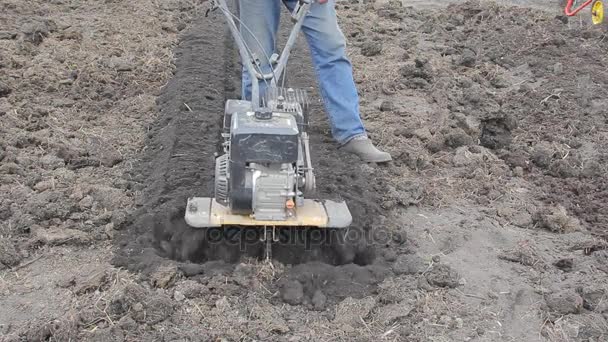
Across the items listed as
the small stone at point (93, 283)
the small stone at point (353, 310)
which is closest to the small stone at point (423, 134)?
the small stone at point (353, 310)

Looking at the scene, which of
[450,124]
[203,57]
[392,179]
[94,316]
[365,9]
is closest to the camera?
[94,316]

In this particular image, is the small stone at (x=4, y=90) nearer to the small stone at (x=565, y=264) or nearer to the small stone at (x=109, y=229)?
the small stone at (x=109, y=229)

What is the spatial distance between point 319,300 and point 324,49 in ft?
6.46

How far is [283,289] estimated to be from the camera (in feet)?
11.8

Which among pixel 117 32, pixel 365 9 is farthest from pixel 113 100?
pixel 365 9

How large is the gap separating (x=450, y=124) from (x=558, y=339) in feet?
8.37

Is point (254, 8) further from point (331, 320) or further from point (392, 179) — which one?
point (331, 320)

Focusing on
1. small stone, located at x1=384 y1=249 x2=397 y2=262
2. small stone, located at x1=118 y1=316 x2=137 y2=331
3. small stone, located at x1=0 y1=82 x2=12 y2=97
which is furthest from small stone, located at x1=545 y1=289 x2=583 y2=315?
small stone, located at x1=0 y1=82 x2=12 y2=97

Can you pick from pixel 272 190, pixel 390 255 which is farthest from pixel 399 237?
pixel 272 190

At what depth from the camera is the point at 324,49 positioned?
16.3 ft

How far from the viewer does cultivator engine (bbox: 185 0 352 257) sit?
3.56 meters

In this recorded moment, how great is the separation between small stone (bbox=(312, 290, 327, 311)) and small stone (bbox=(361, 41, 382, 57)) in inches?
159

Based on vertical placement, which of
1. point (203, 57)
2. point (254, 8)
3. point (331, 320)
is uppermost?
point (254, 8)

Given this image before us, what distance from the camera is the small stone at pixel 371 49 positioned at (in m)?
7.23
